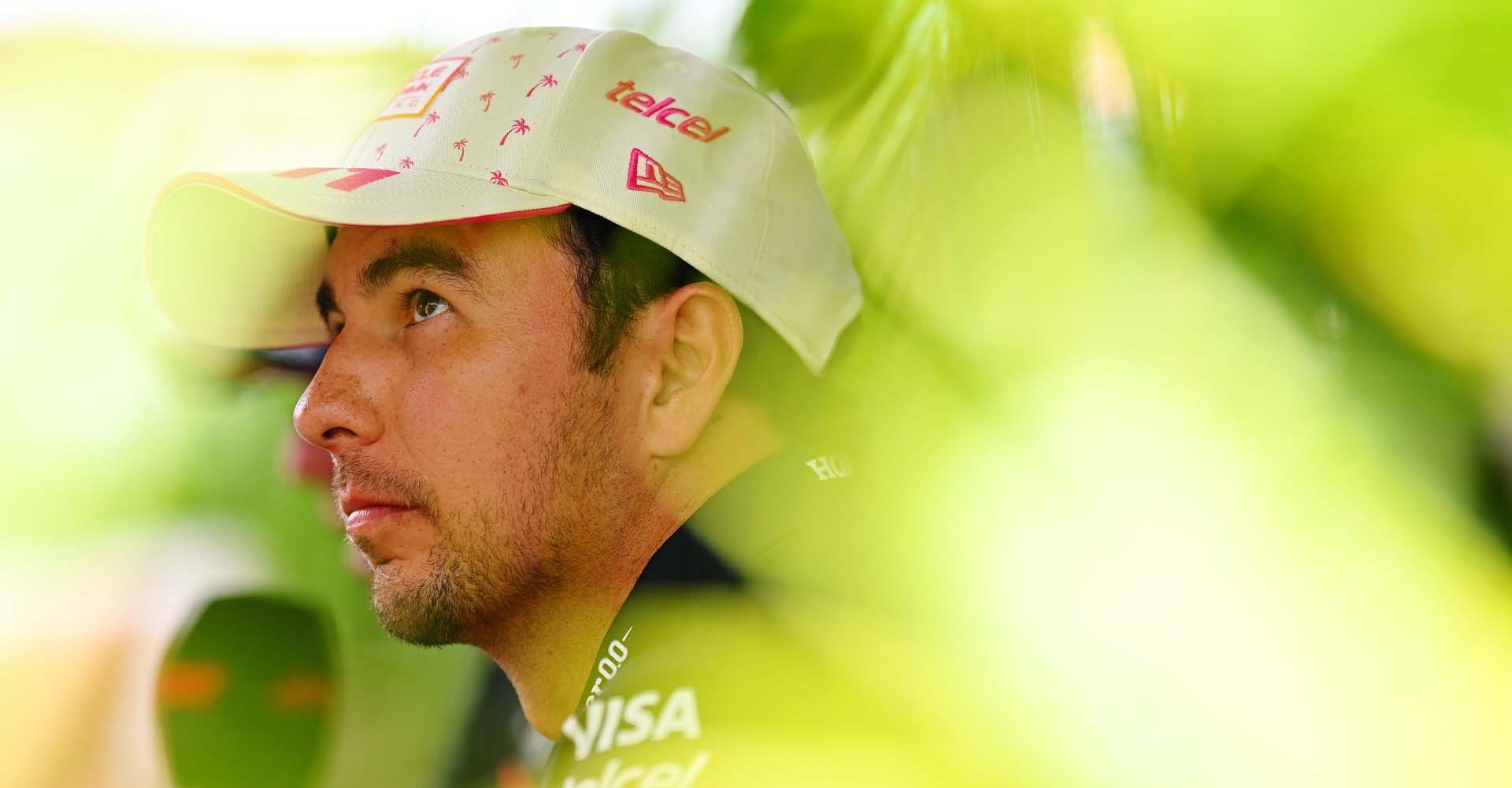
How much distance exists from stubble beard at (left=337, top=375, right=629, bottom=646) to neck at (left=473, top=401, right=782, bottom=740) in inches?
0.8

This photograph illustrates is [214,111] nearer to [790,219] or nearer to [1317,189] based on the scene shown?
[790,219]

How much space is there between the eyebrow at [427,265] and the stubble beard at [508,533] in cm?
13

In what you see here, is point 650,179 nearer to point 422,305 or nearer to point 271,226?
point 422,305

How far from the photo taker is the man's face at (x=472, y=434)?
0.91m

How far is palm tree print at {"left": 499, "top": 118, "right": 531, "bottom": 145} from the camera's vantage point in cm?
92

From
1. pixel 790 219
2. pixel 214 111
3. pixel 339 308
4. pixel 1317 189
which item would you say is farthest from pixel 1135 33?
pixel 214 111

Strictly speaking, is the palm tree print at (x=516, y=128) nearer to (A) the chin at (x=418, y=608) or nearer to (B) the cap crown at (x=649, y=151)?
(B) the cap crown at (x=649, y=151)

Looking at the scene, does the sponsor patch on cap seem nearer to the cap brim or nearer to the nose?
the cap brim

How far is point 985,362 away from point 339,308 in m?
0.59

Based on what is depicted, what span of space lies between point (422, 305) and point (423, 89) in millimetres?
192

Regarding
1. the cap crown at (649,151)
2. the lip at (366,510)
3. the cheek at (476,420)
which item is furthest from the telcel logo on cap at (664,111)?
the lip at (366,510)

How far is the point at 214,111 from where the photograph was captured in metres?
1.31

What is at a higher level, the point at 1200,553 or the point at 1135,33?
the point at 1135,33

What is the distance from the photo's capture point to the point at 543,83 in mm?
940
